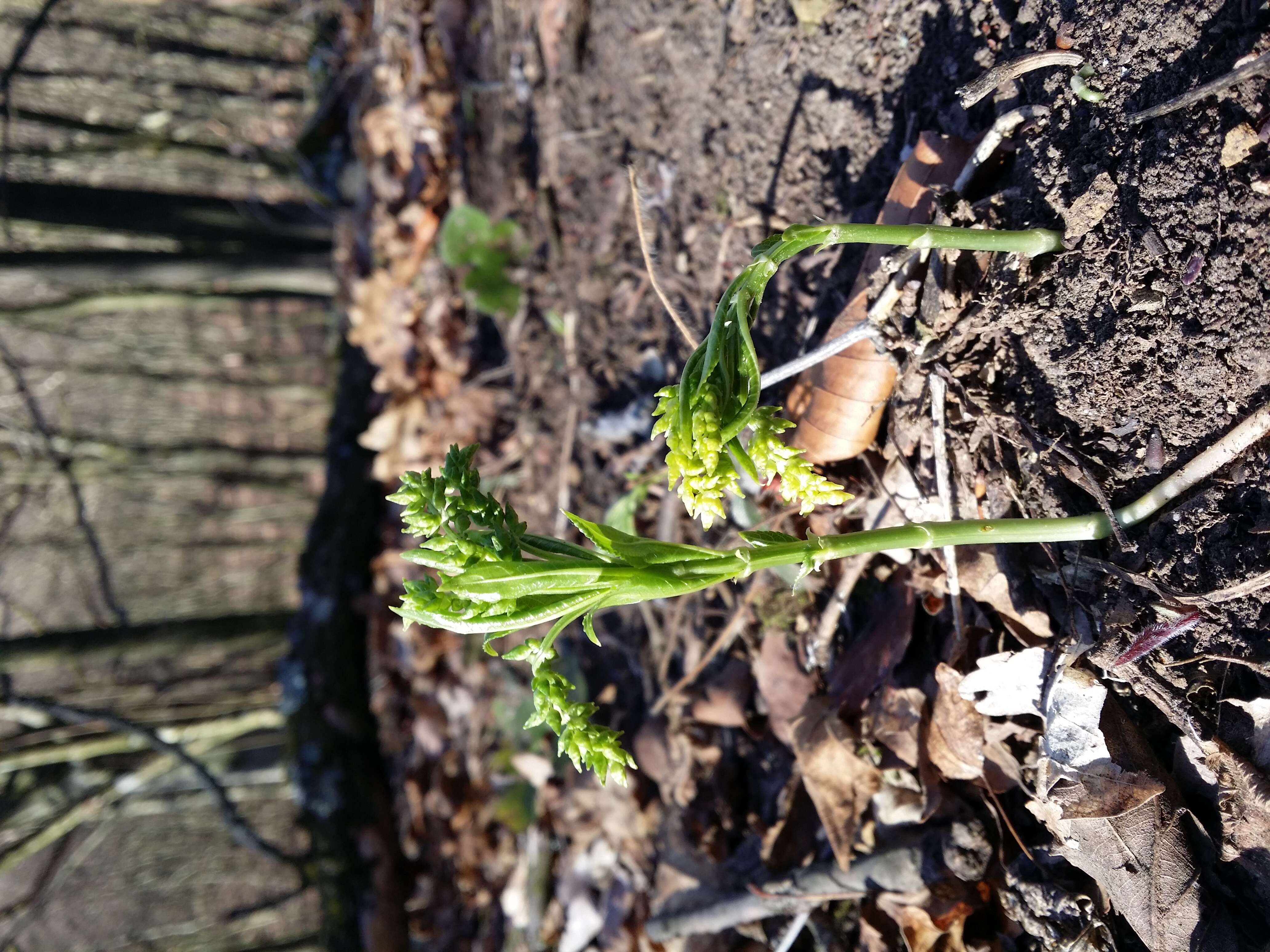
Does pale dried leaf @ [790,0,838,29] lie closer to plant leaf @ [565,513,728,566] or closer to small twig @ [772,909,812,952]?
plant leaf @ [565,513,728,566]

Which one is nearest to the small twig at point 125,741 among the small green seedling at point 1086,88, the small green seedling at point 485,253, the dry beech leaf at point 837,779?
the small green seedling at point 485,253

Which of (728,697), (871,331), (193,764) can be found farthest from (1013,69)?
(193,764)

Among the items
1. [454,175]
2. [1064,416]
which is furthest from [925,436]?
[454,175]

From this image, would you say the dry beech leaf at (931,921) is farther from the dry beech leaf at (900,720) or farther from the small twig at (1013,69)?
the small twig at (1013,69)

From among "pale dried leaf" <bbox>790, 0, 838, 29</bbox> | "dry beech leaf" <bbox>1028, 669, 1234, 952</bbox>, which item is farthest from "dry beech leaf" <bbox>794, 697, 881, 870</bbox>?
"pale dried leaf" <bbox>790, 0, 838, 29</bbox>

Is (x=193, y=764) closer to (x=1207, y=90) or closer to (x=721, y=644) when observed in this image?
(x=721, y=644)

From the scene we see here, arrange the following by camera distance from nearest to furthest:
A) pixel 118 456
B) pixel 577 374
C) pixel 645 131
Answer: pixel 645 131 → pixel 577 374 → pixel 118 456

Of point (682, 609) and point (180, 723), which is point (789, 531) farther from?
point (180, 723)
